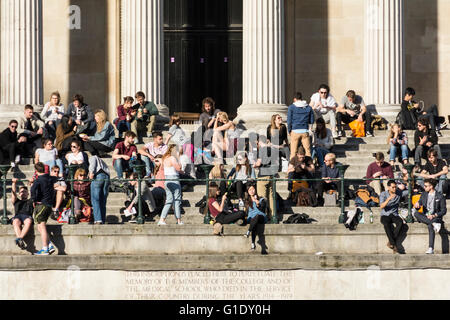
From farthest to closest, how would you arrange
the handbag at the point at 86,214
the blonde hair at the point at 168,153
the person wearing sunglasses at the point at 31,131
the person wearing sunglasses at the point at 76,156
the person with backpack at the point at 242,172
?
the person wearing sunglasses at the point at 31,131
the person wearing sunglasses at the point at 76,156
the blonde hair at the point at 168,153
the person with backpack at the point at 242,172
the handbag at the point at 86,214

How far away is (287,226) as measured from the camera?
27.3 metres

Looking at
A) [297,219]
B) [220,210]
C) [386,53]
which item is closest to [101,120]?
[220,210]

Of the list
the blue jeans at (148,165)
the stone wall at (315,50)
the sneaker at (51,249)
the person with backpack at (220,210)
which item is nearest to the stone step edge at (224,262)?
the sneaker at (51,249)

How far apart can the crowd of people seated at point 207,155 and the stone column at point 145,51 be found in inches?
81.7

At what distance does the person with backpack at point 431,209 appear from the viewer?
2697 cm

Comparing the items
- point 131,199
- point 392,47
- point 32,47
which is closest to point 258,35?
point 392,47

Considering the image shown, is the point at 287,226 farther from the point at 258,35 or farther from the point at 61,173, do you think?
the point at 258,35

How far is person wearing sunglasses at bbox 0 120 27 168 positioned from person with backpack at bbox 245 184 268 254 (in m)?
6.84

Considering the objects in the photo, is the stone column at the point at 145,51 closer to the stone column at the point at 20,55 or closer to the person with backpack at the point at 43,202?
the stone column at the point at 20,55

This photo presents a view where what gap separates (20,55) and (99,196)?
938cm

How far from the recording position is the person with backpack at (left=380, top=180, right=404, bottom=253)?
2697 cm

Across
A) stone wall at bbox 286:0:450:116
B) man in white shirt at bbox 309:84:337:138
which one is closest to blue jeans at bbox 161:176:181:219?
man in white shirt at bbox 309:84:337:138

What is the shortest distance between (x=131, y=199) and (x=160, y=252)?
196cm

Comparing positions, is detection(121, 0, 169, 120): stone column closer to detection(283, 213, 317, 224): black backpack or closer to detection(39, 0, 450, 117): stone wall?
detection(39, 0, 450, 117): stone wall
